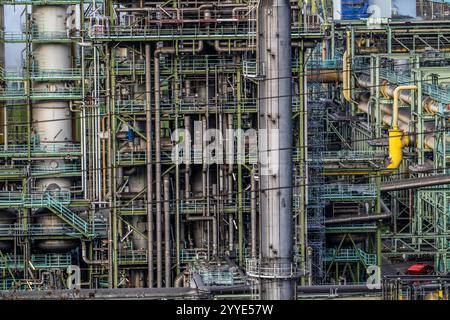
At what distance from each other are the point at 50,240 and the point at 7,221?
5.33 ft

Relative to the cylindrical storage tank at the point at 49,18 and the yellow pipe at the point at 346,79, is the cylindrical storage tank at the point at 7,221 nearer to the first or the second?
the cylindrical storage tank at the point at 49,18

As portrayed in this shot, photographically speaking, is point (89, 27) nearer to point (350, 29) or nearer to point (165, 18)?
point (165, 18)

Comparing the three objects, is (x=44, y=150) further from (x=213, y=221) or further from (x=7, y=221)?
(x=213, y=221)

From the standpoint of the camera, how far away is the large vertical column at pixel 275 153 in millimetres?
32562

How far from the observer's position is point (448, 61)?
223 ft

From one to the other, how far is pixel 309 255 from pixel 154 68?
7.04m

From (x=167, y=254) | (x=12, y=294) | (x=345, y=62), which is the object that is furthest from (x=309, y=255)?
(x=345, y=62)

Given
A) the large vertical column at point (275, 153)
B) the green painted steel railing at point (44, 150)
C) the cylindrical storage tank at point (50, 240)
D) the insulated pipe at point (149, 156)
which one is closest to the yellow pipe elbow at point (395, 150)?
the insulated pipe at point (149, 156)

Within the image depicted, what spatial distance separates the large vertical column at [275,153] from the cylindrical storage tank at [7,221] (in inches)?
707

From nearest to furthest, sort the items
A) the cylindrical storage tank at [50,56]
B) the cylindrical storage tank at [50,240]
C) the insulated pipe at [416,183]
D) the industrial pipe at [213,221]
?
1. the industrial pipe at [213,221]
2. the insulated pipe at [416,183]
3. the cylindrical storage tank at [50,240]
4. the cylindrical storage tank at [50,56]

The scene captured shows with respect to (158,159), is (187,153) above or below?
above

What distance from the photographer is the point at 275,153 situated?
107 feet

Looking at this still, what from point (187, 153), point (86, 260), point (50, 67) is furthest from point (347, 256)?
point (50, 67)
